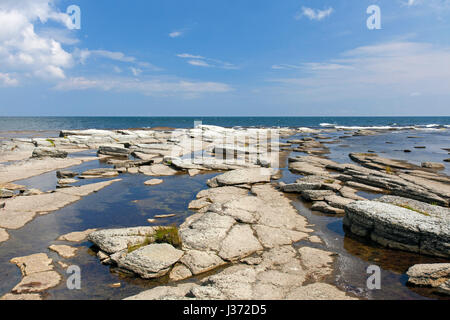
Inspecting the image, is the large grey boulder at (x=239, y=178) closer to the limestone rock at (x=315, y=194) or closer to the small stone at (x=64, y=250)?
the limestone rock at (x=315, y=194)

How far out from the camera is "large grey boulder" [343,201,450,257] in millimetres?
5773

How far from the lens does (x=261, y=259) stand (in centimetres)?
555

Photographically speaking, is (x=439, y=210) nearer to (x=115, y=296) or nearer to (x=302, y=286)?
(x=302, y=286)

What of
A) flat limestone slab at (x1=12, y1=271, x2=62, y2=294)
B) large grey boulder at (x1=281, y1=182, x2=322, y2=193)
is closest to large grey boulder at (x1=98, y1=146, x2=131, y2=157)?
large grey boulder at (x1=281, y1=182, x2=322, y2=193)

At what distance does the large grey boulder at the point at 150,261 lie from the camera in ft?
16.1

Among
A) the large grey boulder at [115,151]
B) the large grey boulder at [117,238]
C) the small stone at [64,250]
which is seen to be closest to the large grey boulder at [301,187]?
the large grey boulder at [117,238]

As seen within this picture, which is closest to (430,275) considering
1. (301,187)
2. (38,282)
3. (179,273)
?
(179,273)

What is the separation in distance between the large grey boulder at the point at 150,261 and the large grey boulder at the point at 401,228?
4.65 metres

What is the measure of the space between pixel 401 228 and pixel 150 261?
554 centimetres

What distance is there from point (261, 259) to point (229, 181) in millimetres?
6232

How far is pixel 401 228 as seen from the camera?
607 centimetres

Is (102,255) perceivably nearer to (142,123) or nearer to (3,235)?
(3,235)

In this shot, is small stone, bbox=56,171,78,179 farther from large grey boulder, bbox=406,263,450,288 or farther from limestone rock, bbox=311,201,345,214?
large grey boulder, bbox=406,263,450,288

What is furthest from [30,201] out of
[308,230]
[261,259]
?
[308,230]
